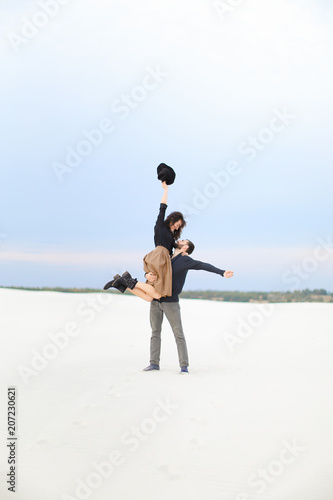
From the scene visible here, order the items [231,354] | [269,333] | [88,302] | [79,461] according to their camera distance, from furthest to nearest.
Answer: [88,302] → [269,333] → [231,354] → [79,461]

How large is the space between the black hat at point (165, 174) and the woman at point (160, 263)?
0.07 meters

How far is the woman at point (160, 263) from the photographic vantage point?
6605mm

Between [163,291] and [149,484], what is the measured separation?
2.70m

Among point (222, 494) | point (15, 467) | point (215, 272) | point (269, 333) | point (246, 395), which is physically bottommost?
point (15, 467)

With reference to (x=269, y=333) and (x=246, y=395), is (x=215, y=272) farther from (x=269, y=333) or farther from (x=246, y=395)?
(x=269, y=333)

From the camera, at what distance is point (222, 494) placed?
4.16 meters

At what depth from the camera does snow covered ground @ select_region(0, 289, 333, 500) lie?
4.32 meters

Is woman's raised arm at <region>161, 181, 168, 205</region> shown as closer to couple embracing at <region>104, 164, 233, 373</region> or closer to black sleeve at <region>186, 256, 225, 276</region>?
couple embracing at <region>104, 164, 233, 373</region>

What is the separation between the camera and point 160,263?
6574mm

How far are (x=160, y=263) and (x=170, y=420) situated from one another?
200cm

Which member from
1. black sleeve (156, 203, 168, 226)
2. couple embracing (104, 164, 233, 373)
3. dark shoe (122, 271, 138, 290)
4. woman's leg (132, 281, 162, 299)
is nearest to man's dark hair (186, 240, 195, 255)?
couple embracing (104, 164, 233, 373)

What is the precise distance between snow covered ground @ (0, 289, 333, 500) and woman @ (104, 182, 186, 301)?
41.3 inches

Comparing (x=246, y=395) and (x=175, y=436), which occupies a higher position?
(x=246, y=395)

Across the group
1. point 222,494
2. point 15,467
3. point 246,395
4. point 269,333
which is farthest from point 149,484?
point 269,333
